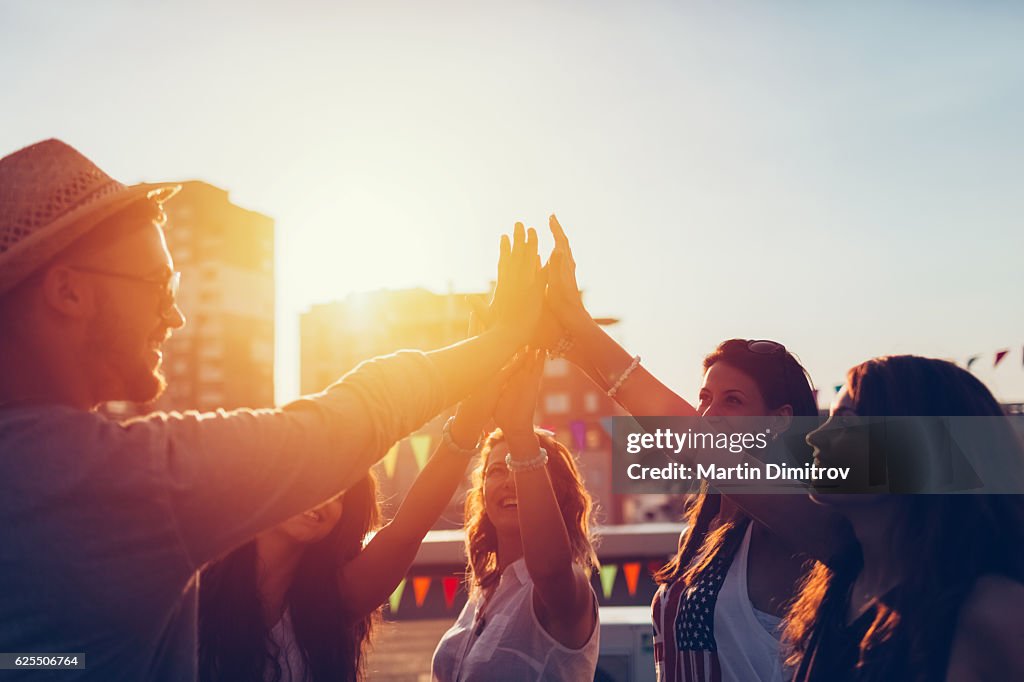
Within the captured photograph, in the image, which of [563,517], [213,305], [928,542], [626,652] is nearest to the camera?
[928,542]

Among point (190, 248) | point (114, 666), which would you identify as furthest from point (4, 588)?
point (190, 248)

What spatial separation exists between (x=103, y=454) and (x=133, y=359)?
0.81 feet

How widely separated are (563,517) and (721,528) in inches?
26.1

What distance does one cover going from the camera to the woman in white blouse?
2.74 meters

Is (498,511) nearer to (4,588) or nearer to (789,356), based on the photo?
(789,356)

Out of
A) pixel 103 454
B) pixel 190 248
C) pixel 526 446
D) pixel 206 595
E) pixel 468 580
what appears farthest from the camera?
pixel 190 248

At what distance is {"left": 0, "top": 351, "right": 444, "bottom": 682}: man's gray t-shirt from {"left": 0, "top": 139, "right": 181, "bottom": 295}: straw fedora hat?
0.90ft

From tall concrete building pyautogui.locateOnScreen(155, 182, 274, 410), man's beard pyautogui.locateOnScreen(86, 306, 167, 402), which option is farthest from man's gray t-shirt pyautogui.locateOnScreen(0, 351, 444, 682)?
tall concrete building pyautogui.locateOnScreen(155, 182, 274, 410)

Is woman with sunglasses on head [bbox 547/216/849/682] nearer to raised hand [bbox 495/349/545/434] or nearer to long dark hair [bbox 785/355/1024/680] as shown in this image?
raised hand [bbox 495/349/545/434]

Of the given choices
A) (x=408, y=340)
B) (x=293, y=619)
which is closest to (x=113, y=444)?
(x=293, y=619)

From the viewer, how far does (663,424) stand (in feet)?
8.64

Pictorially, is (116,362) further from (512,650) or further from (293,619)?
(512,650)

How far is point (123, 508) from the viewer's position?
4.42ft

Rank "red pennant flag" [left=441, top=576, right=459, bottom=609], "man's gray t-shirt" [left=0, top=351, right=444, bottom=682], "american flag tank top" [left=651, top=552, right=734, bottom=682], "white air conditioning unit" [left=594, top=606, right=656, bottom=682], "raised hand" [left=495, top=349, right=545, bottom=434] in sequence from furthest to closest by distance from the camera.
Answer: "red pennant flag" [left=441, top=576, right=459, bottom=609] < "white air conditioning unit" [left=594, top=606, right=656, bottom=682] < "raised hand" [left=495, top=349, right=545, bottom=434] < "american flag tank top" [left=651, top=552, right=734, bottom=682] < "man's gray t-shirt" [left=0, top=351, right=444, bottom=682]
